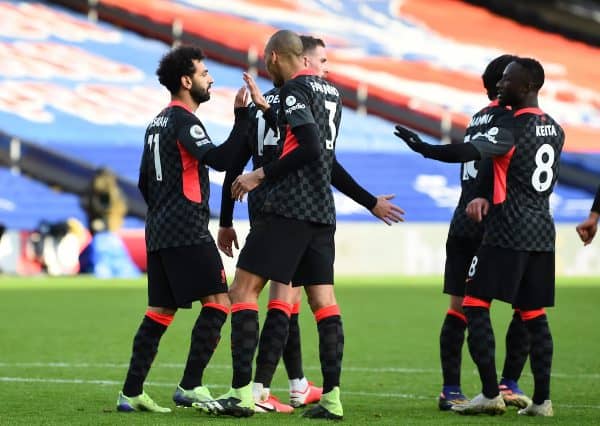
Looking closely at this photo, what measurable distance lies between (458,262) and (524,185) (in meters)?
0.77

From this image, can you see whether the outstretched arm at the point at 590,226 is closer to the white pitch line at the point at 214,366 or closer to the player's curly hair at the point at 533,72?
the player's curly hair at the point at 533,72

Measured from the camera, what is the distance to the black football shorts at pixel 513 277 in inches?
265

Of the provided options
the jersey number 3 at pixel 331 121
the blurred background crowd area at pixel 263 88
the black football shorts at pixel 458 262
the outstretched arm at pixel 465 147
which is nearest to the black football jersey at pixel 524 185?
the outstretched arm at pixel 465 147

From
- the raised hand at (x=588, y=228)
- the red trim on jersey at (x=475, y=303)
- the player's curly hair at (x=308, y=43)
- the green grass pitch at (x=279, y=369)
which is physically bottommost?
the green grass pitch at (x=279, y=369)

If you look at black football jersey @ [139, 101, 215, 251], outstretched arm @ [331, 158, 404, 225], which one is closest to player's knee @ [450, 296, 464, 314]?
outstretched arm @ [331, 158, 404, 225]

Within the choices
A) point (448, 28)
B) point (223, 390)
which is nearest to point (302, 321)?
point (223, 390)

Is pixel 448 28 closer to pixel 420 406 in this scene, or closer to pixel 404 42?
pixel 404 42

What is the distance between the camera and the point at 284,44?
6277mm

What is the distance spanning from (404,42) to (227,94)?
6.71 meters

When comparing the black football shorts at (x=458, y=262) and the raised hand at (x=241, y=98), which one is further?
the black football shorts at (x=458, y=262)

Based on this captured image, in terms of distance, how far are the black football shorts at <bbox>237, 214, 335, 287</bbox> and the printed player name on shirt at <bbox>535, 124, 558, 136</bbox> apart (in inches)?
53.4

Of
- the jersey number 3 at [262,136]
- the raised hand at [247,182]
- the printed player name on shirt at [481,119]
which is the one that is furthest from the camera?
the printed player name on shirt at [481,119]

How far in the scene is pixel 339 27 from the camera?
34719 millimetres

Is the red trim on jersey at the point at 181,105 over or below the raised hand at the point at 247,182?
over
